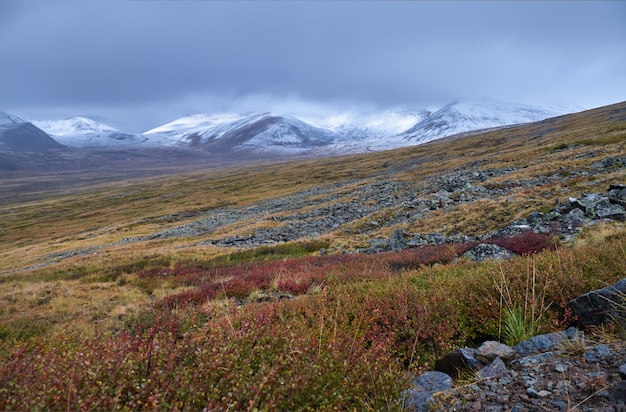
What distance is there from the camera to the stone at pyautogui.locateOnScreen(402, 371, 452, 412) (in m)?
3.48

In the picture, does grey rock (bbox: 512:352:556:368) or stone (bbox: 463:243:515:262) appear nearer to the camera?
Result: grey rock (bbox: 512:352:556:368)

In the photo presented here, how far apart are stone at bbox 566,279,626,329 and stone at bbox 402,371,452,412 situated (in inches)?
93.5

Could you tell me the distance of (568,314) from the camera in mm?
4926

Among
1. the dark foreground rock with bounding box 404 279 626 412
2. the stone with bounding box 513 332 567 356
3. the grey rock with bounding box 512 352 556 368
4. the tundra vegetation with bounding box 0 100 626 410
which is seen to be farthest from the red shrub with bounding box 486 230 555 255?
the grey rock with bounding box 512 352 556 368

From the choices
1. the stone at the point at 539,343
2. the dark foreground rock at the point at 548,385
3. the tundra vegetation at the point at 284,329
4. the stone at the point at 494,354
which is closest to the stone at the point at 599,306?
the tundra vegetation at the point at 284,329

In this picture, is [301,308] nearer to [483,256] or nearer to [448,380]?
[448,380]

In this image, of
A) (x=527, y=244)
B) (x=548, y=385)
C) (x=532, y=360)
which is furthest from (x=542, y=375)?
(x=527, y=244)

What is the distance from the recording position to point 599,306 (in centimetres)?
478

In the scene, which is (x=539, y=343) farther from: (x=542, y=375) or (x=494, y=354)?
(x=542, y=375)

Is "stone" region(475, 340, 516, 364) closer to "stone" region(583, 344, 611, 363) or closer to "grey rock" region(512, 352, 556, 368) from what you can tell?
"grey rock" region(512, 352, 556, 368)

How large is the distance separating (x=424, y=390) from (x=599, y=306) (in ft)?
9.72

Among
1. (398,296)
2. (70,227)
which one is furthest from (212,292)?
(70,227)

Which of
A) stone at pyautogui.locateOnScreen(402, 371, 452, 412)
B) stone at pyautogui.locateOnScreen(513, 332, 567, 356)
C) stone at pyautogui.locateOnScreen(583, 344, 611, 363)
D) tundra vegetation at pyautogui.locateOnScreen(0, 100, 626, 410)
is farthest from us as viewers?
stone at pyautogui.locateOnScreen(513, 332, 567, 356)

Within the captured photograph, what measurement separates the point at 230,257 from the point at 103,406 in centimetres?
2148
